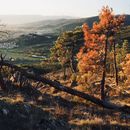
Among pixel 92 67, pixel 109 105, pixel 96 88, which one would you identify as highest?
pixel 109 105

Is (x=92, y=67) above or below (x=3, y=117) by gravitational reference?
below

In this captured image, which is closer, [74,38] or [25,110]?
[25,110]

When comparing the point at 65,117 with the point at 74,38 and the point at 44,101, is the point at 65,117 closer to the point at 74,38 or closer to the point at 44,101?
the point at 44,101

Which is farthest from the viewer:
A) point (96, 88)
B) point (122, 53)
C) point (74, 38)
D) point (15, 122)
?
point (122, 53)

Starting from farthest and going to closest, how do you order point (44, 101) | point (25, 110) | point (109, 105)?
point (44, 101) → point (109, 105) → point (25, 110)

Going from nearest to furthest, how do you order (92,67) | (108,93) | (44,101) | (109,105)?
(109,105) < (44,101) < (92,67) < (108,93)

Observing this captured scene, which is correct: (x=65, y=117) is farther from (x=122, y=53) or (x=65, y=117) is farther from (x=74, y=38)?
(x=122, y=53)

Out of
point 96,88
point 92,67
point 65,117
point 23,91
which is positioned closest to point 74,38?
point 96,88

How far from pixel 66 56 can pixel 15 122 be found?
7639 centimetres

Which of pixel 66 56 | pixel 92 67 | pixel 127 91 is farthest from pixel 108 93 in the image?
pixel 66 56

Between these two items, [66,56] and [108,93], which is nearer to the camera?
[108,93]

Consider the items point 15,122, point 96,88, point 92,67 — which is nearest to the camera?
point 15,122

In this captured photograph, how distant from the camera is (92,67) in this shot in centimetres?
4881

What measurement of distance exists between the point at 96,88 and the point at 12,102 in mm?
47027
